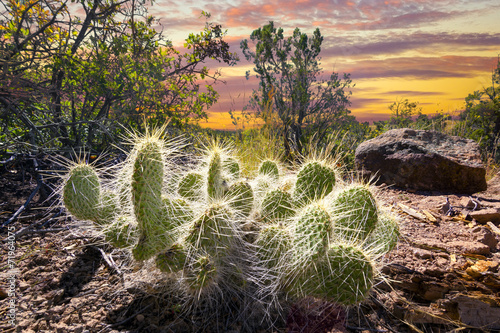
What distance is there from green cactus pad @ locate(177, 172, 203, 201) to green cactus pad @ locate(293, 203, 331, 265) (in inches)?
38.8

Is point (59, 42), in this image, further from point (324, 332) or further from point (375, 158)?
point (375, 158)

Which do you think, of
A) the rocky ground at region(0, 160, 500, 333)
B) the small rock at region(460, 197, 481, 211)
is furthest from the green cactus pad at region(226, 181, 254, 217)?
the small rock at region(460, 197, 481, 211)

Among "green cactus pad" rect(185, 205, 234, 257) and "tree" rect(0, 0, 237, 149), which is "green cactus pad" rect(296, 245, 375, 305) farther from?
"tree" rect(0, 0, 237, 149)

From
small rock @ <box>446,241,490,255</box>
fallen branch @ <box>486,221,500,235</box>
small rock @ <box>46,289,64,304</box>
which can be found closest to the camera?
small rock @ <box>46,289,64,304</box>

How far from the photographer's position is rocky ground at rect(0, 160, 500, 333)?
184cm

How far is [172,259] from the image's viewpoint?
5.74ft

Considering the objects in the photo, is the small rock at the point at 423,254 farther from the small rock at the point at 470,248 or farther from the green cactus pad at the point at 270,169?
the green cactus pad at the point at 270,169

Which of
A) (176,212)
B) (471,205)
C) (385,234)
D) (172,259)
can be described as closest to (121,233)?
(176,212)

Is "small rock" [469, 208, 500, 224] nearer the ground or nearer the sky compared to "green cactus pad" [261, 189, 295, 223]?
nearer the ground

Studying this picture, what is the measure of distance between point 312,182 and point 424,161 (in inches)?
143

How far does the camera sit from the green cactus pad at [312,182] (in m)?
2.30

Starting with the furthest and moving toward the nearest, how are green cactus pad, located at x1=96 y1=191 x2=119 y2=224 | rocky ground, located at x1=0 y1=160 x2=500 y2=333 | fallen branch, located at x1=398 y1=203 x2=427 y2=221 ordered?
1. fallen branch, located at x1=398 y1=203 x2=427 y2=221
2. green cactus pad, located at x1=96 y1=191 x2=119 y2=224
3. rocky ground, located at x1=0 y1=160 x2=500 y2=333

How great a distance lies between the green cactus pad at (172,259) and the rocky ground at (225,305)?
1.06 feet

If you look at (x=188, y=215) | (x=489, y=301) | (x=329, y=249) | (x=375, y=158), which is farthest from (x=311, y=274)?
(x=375, y=158)
